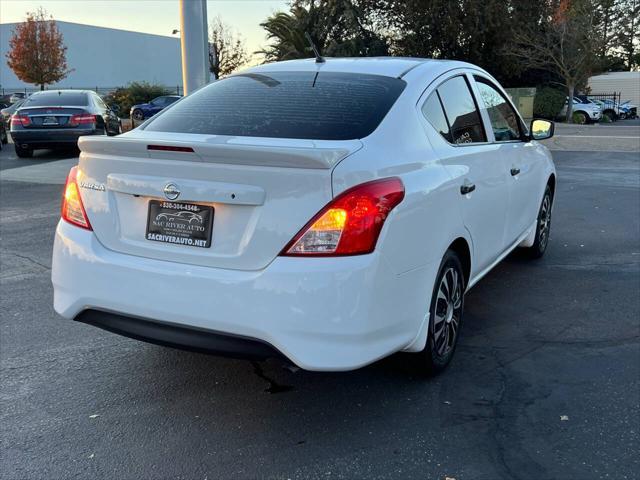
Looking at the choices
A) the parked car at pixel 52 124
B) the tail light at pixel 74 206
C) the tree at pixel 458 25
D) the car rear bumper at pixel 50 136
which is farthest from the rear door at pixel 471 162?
the tree at pixel 458 25

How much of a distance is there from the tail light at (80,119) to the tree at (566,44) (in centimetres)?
2516

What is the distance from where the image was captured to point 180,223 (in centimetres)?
296

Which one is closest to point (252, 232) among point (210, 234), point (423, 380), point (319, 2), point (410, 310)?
point (210, 234)

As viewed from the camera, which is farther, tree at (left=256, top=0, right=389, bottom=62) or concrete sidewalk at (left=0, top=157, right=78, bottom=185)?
tree at (left=256, top=0, right=389, bottom=62)

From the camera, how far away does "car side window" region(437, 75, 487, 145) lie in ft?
12.9

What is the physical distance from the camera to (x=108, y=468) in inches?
110

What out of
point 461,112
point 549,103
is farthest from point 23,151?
point 549,103

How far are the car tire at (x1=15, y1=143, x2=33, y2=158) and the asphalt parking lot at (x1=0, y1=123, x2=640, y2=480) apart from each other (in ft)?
35.8

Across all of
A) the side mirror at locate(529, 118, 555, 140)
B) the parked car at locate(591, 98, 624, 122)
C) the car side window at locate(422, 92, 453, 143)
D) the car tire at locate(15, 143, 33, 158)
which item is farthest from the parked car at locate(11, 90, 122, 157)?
the parked car at locate(591, 98, 624, 122)

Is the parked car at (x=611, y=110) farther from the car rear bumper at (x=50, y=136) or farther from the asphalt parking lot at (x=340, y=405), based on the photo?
the asphalt parking lot at (x=340, y=405)

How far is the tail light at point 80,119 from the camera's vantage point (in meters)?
14.3

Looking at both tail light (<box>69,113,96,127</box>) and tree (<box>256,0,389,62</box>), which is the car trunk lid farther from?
tree (<box>256,0,389,62</box>)

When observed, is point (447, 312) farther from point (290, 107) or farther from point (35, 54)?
point (35, 54)

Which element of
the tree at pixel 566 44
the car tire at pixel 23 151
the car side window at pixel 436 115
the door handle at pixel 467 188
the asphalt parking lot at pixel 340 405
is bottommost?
the asphalt parking lot at pixel 340 405
